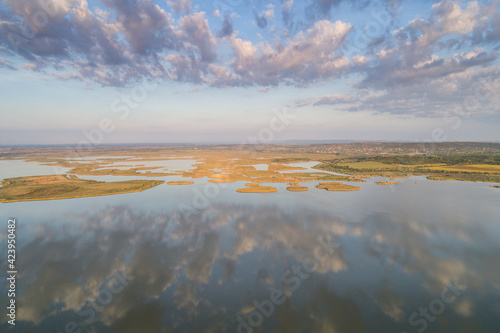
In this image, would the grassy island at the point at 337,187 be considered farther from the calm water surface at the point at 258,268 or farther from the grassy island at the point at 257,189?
the calm water surface at the point at 258,268

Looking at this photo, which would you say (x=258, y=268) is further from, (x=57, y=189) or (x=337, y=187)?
(x=57, y=189)

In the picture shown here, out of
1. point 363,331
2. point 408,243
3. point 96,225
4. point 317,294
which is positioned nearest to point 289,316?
point 317,294


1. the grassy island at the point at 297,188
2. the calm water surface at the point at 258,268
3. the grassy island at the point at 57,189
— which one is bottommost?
the calm water surface at the point at 258,268

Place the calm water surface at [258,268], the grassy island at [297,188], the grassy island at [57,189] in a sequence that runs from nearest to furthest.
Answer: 1. the calm water surface at [258,268]
2. the grassy island at [57,189]
3. the grassy island at [297,188]

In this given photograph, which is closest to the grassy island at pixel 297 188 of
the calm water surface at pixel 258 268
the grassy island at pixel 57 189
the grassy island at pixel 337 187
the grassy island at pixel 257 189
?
the grassy island at pixel 257 189

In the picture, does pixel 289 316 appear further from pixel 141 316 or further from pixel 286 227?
pixel 286 227

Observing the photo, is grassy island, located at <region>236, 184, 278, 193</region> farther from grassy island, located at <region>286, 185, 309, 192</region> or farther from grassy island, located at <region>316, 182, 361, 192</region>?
grassy island, located at <region>316, 182, 361, 192</region>

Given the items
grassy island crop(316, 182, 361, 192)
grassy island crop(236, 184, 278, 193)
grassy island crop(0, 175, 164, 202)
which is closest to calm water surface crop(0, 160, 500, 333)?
grassy island crop(0, 175, 164, 202)

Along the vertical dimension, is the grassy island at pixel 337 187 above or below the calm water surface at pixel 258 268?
above

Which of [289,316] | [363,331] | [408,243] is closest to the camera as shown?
[363,331]
